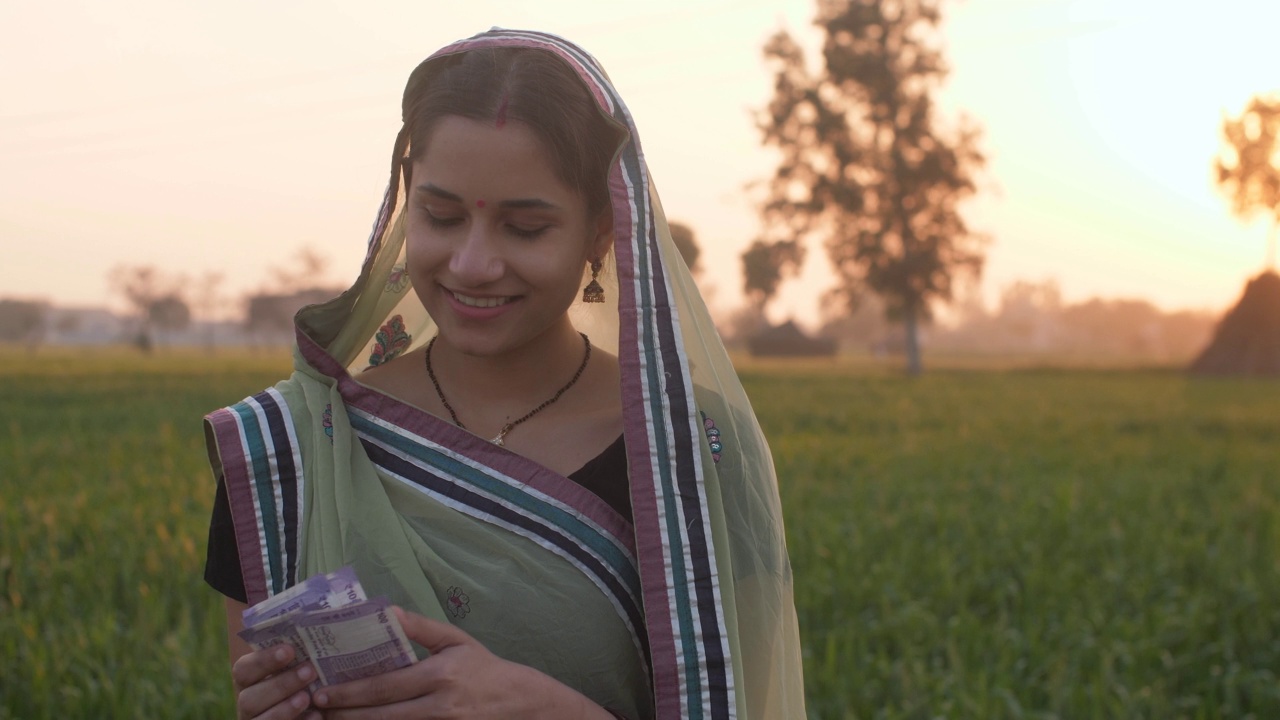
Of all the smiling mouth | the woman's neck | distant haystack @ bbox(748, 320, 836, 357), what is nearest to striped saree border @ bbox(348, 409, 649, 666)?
the woman's neck

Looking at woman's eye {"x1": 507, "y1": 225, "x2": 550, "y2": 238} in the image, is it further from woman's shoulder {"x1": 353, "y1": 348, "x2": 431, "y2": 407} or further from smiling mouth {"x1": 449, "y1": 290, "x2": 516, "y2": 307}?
woman's shoulder {"x1": 353, "y1": 348, "x2": 431, "y2": 407}

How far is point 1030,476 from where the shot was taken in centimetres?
860

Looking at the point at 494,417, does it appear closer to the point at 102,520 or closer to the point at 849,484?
the point at 102,520

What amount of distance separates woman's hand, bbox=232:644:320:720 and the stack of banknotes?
1 cm

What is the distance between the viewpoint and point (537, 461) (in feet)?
5.41

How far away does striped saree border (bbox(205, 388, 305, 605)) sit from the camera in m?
1.58

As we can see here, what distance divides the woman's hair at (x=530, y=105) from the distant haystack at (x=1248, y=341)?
32.4 m

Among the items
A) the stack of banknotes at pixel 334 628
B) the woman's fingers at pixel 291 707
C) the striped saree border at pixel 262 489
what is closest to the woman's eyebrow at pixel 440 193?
the striped saree border at pixel 262 489

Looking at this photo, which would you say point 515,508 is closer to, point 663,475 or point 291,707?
point 663,475

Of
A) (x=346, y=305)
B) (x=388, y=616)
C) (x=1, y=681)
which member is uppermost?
(x=346, y=305)

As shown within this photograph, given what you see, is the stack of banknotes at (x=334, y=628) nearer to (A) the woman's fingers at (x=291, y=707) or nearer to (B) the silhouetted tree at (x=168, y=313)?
(A) the woman's fingers at (x=291, y=707)

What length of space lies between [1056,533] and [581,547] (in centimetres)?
565

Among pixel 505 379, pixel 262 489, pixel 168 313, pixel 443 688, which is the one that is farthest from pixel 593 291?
pixel 168 313

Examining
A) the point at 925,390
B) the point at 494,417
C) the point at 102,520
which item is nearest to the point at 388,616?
the point at 494,417
